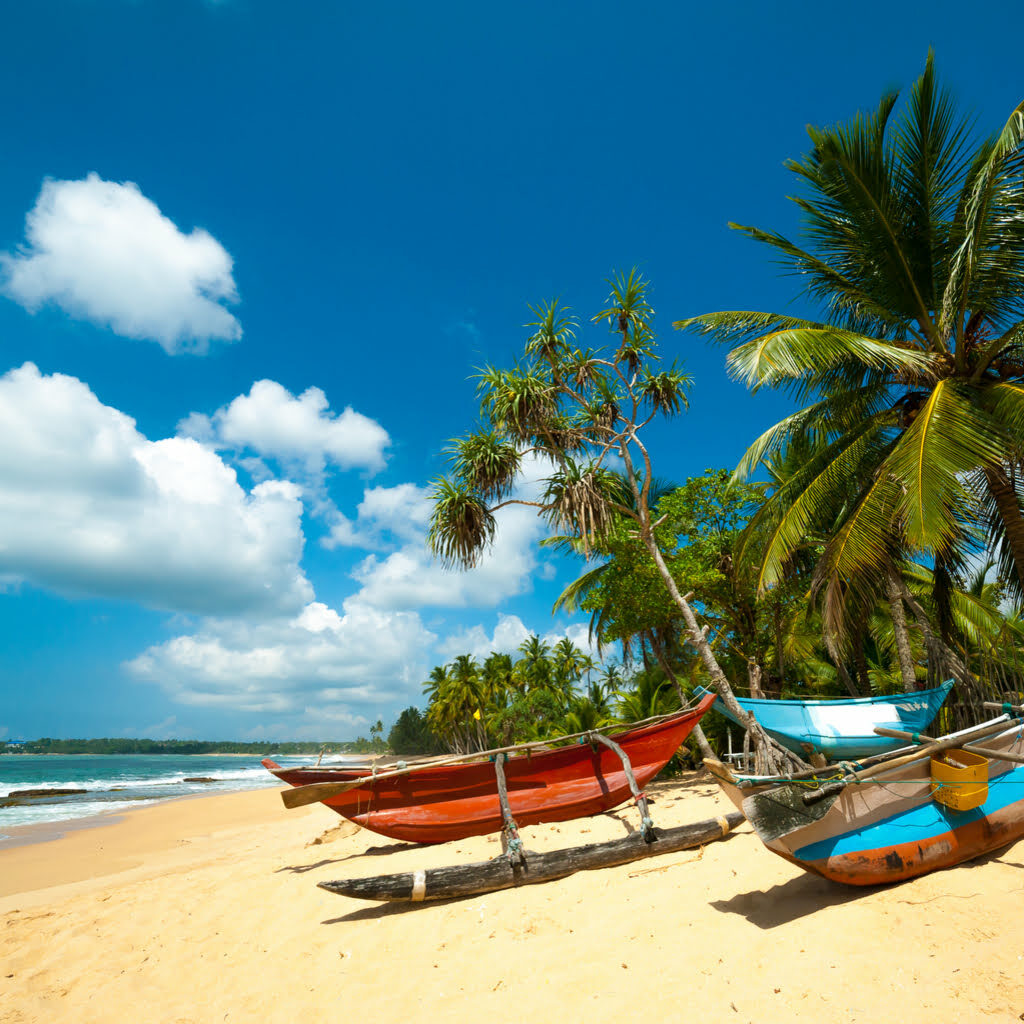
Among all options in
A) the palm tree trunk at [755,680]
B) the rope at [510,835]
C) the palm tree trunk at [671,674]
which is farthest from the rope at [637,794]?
the palm tree trunk at [755,680]

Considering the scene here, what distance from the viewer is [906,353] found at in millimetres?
7059

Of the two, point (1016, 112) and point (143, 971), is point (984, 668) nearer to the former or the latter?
point (1016, 112)

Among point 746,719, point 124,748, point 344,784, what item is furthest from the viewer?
point 124,748

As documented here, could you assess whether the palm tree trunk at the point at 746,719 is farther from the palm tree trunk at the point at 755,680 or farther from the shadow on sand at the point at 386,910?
the shadow on sand at the point at 386,910

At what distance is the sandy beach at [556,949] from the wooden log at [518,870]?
12 cm

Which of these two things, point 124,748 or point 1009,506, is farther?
point 124,748

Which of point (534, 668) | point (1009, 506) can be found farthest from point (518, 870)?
point (534, 668)

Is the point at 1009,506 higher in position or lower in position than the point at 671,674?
higher

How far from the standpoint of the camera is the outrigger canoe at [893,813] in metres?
3.93

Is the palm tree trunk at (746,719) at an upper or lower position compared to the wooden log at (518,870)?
upper

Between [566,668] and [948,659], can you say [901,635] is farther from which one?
[566,668]

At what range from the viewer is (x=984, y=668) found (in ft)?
25.1

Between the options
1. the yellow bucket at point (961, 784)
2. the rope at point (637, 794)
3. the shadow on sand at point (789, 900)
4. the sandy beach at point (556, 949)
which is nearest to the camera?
the sandy beach at point (556, 949)

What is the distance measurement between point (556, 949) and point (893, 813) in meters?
2.56
